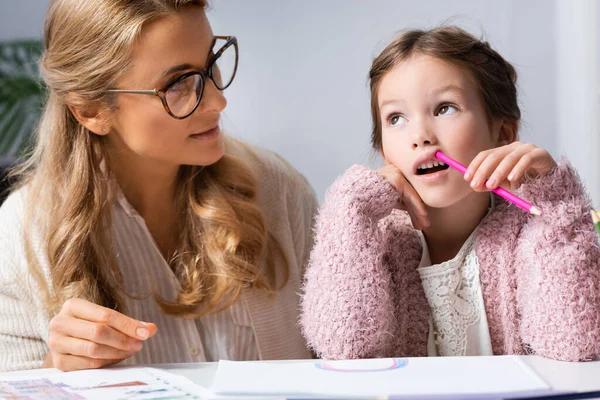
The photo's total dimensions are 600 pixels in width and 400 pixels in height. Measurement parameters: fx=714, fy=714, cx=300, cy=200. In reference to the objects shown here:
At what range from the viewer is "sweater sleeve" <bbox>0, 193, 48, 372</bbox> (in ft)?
3.92

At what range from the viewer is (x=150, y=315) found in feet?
4.20

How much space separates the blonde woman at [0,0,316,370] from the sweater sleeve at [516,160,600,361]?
53 cm

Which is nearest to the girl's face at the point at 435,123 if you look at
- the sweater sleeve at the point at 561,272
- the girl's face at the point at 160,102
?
the sweater sleeve at the point at 561,272

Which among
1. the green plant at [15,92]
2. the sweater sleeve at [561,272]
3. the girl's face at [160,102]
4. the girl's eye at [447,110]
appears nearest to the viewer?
the sweater sleeve at [561,272]

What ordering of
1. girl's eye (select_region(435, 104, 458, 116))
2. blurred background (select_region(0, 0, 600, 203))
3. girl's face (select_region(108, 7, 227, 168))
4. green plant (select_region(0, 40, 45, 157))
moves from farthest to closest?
green plant (select_region(0, 40, 45, 157))
blurred background (select_region(0, 0, 600, 203))
girl's face (select_region(108, 7, 227, 168))
girl's eye (select_region(435, 104, 458, 116))

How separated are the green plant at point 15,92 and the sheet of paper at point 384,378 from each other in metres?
1.82

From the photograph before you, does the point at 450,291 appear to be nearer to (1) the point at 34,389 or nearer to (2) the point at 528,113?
(1) the point at 34,389

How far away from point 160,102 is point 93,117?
0.16 m

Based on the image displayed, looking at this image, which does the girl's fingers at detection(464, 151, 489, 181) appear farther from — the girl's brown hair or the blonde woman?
the blonde woman

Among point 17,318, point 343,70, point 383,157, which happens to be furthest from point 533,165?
point 343,70

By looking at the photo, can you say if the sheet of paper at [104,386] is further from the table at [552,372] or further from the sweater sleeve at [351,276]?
the sweater sleeve at [351,276]

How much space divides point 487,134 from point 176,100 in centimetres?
52

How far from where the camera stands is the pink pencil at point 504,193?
892mm

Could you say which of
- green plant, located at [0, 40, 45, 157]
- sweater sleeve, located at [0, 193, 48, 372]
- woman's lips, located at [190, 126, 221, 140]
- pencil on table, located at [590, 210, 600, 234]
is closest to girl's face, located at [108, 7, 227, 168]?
woman's lips, located at [190, 126, 221, 140]
